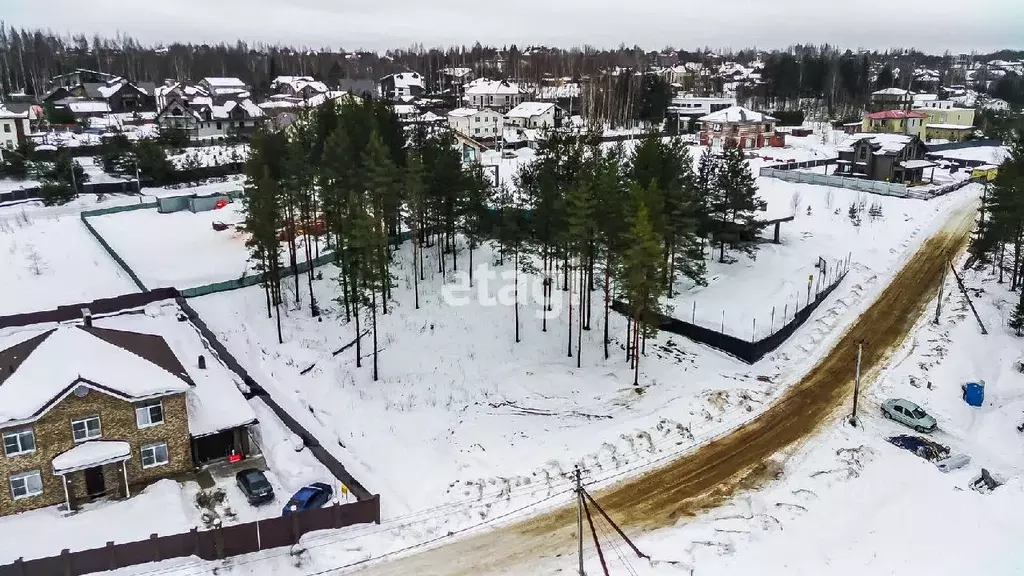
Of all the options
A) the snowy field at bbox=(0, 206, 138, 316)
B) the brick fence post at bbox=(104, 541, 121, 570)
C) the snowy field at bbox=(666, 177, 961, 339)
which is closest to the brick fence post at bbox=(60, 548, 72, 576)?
the brick fence post at bbox=(104, 541, 121, 570)

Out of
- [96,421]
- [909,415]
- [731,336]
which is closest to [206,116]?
[96,421]

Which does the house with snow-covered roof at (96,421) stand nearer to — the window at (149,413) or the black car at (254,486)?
the window at (149,413)

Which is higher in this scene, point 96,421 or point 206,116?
point 206,116

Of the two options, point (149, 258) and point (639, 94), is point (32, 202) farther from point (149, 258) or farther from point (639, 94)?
point (639, 94)

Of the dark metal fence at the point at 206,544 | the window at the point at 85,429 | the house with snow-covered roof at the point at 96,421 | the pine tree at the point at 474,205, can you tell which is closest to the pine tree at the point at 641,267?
the pine tree at the point at 474,205

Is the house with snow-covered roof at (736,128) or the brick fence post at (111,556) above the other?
the house with snow-covered roof at (736,128)

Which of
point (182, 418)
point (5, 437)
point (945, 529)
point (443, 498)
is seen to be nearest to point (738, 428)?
point (945, 529)

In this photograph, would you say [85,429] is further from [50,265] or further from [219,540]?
[50,265]
